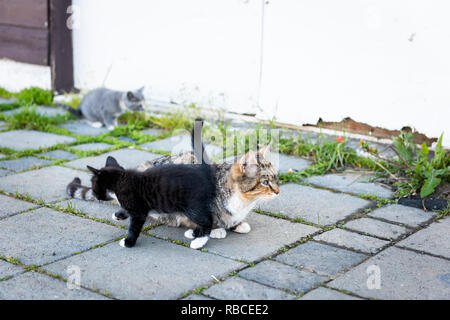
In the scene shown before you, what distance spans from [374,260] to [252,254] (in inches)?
28.5

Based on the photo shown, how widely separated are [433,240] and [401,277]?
639 millimetres

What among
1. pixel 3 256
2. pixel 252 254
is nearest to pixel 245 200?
pixel 252 254

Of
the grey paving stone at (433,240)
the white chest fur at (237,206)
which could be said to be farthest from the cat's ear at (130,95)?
the grey paving stone at (433,240)

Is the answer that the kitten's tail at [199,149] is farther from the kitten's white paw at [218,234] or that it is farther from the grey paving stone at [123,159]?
the grey paving stone at [123,159]

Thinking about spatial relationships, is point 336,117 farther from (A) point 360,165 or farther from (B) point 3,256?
(B) point 3,256

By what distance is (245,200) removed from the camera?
3.62 meters

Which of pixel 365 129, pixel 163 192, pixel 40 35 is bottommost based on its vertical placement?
pixel 163 192

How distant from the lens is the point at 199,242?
3.55 meters

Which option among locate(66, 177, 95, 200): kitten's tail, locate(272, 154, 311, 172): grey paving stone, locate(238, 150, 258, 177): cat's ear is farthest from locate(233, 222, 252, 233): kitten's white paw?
locate(272, 154, 311, 172): grey paving stone

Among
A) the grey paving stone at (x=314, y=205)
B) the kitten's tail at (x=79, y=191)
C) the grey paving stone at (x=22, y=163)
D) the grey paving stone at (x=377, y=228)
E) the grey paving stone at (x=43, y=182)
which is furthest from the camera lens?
the grey paving stone at (x=22, y=163)

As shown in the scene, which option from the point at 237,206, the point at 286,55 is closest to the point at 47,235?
the point at 237,206

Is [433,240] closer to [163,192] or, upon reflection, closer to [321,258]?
[321,258]

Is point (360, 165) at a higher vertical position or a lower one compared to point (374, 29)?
lower

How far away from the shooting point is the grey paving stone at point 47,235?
11.2ft
